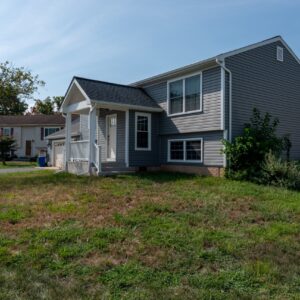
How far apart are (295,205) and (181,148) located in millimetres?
7918

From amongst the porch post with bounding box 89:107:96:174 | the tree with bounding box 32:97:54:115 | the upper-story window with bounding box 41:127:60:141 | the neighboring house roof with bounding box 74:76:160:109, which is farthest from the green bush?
the tree with bounding box 32:97:54:115

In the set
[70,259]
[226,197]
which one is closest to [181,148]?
[226,197]

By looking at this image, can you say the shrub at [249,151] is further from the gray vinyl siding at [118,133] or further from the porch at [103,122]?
the gray vinyl siding at [118,133]

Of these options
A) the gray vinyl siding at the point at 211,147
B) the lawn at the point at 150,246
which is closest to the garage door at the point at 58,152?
the gray vinyl siding at the point at 211,147

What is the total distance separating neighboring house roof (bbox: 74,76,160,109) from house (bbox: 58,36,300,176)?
0.10 feet

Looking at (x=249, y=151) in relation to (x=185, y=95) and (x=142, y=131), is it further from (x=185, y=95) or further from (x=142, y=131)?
(x=142, y=131)

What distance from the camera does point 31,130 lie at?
4388 centimetres

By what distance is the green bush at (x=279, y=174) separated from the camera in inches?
463

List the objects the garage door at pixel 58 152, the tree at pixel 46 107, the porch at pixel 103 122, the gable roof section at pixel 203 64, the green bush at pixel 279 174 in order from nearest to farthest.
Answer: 1. the green bush at pixel 279 174
2. the gable roof section at pixel 203 64
3. the porch at pixel 103 122
4. the garage door at pixel 58 152
5. the tree at pixel 46 107

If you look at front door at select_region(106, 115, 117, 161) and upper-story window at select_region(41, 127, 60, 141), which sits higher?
upper-story window at select_region(41, 127, 60, 141)

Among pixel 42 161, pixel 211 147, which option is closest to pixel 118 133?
pixel 211 147

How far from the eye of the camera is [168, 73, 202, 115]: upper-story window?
15.2 m

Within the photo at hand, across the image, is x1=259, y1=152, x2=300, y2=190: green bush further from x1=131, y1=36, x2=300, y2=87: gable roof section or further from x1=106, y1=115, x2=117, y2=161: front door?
x1=106, y1=115, x2=117, y2=161: front door

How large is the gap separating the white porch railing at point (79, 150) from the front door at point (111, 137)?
5.92ft
